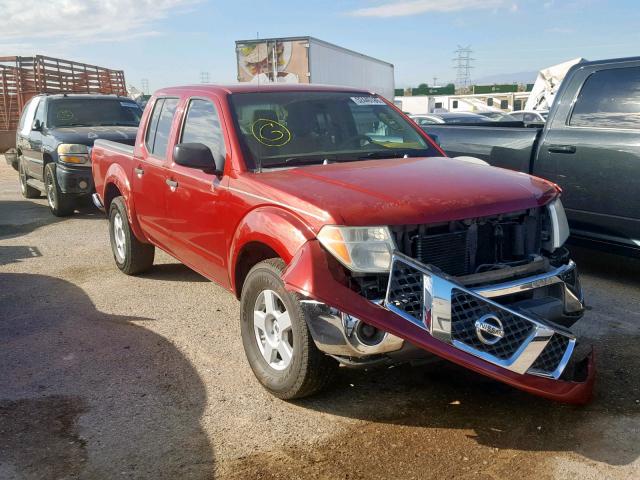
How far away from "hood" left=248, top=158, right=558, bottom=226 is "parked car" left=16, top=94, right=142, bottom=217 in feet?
21.1

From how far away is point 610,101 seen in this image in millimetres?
5730

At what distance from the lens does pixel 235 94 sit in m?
4.64

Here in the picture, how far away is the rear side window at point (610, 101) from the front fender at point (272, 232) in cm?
346

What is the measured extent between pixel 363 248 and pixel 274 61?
18.8 m

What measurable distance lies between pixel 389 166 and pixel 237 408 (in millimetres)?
1699

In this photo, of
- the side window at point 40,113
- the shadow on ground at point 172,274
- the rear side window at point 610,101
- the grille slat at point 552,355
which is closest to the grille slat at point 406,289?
the grille slat at point 552,355

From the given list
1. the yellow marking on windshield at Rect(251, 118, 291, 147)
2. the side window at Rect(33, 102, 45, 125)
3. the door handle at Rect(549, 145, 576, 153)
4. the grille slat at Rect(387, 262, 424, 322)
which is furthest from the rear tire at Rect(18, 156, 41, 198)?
the grille slat at Rect(387, 262, 424, 322)

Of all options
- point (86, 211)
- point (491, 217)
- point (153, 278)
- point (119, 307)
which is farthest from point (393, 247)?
point (86, 211)

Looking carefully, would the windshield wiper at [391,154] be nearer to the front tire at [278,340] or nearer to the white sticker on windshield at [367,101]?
the white sticker on windshield at [367,101]

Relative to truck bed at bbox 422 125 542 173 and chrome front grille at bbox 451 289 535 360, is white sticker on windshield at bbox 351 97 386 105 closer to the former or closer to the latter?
truck bed at bbox 422 125 542 173

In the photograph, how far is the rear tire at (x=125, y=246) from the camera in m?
6.20

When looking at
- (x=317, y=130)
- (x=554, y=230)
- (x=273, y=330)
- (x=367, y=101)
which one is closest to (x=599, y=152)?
(x=367, y=101)

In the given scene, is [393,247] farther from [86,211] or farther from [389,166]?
[86,211]

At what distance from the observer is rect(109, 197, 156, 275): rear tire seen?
6.20 m
